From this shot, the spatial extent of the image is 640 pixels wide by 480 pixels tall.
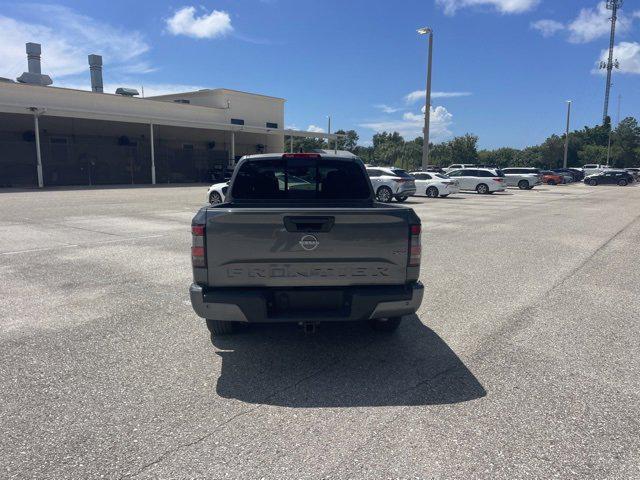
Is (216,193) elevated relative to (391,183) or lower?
lower

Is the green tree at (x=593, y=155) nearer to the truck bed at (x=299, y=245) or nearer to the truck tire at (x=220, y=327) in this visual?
the truck bed at (x=299, y=245)

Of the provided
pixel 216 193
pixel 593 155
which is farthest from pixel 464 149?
pixel 216 193

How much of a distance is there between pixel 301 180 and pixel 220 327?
1.91 meters

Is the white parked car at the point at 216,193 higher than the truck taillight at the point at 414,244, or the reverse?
the truck taillight at the point at 414,244

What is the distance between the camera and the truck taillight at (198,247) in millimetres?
3828

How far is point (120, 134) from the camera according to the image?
3588 cm

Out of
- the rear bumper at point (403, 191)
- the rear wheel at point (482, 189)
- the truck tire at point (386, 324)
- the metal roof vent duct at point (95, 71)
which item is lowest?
the truck tire at point (386, 324)

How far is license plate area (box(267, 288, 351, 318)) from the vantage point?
12.9 feet

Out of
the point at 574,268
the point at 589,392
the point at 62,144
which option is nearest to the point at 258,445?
the point at 589,392

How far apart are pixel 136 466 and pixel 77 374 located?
1.50 meters

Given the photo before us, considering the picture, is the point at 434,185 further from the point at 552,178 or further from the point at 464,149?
the point at 464,149

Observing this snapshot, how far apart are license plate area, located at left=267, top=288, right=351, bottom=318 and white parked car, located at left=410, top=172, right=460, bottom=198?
24.0 metres

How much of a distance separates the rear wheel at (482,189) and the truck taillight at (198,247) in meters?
30.7

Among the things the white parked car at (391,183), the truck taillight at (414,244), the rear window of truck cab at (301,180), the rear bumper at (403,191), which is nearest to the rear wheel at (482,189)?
the white parked car at (391,183)
